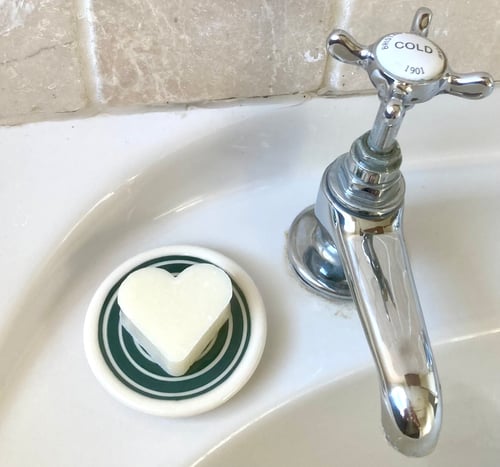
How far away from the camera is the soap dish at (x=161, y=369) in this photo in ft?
0.92

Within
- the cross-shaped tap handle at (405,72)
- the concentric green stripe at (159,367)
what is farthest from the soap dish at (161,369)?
the cross-shaped tap handle at (405,72)

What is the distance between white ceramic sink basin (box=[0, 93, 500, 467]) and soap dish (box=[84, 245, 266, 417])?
0.5 inches

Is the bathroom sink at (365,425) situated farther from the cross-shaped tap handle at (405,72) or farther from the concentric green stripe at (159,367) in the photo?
the cross-shaped tap handle at (405,72)

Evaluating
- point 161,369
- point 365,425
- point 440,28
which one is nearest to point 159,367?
point 161,369

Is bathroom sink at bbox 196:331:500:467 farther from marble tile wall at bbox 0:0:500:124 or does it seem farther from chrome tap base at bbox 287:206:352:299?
marble tile wall at bbox 0:0:500:124

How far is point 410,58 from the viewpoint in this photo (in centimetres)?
23

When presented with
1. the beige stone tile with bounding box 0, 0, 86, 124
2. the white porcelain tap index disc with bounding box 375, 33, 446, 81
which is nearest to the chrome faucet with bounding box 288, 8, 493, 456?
the white porcelain tap index disc with bounding box 375, 33, 446, 81

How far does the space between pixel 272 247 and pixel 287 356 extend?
6 centimetres

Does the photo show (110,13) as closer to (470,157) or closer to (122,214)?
(122,214)

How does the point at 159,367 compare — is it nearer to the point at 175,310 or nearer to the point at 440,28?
the point at 175,310

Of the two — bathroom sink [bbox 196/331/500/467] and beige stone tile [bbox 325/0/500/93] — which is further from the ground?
beige stone tile [bbox 325/0/500/93]

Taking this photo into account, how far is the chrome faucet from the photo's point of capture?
24 centimetres

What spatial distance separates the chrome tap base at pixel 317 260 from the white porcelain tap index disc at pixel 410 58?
113mm

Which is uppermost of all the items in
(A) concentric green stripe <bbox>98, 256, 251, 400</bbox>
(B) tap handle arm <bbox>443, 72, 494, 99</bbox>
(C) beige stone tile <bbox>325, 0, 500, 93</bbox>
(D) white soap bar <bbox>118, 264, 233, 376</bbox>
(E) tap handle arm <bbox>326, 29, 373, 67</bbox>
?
(E) tap handle arm <bbox>326, 29, 373, 67</bbox>
